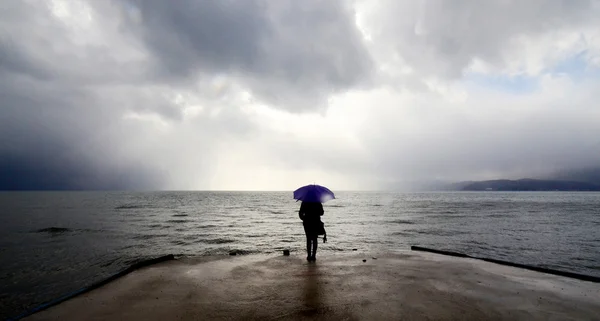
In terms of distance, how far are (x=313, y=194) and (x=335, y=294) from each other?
3.69 m

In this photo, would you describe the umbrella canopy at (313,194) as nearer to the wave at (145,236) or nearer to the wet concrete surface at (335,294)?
the wet concrete surface at (335,294)

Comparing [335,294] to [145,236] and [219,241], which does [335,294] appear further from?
[145,236]

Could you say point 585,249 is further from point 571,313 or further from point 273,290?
point 273,290

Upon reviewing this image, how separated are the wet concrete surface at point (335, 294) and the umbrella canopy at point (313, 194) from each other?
2.16m

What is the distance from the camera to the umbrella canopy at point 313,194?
33.1ft

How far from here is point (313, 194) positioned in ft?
33.5

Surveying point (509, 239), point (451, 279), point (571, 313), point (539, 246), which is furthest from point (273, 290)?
point (509, 239)

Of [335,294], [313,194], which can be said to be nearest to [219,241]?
[313,194]

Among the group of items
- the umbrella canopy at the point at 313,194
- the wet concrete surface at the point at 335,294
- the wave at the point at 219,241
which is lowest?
the wave at the point at 219,241

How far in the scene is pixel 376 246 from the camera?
21.8 metres

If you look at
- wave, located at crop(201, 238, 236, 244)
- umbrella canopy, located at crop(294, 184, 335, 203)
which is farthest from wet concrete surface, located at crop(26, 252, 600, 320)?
wave, located at crop(201, 238, 236, 244)

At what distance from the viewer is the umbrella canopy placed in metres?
10.1

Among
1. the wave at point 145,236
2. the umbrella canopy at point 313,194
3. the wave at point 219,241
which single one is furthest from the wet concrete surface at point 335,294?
the wave at point 145,236

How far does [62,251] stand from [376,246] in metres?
21.0
